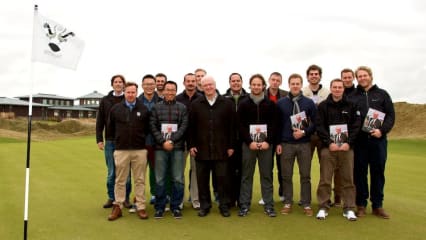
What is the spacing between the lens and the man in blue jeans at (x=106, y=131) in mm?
6918

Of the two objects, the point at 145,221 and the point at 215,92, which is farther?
the point at 215,92

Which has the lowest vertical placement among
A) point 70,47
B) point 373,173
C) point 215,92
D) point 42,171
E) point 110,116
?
point 42,171

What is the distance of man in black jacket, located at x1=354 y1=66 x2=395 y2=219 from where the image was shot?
6.50m

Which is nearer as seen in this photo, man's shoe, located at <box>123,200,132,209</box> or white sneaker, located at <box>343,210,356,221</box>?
white sneaker, located at <box>343,210,356,221</box>

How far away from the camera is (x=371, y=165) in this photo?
663 cm

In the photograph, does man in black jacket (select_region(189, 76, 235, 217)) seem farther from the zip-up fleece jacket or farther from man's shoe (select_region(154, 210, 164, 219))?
the zip-up fleece jacket

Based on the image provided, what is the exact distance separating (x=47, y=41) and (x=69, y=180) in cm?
515

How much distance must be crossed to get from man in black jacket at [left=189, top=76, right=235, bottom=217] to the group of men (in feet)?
0.05

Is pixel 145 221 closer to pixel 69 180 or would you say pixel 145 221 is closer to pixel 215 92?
pixel 215 92

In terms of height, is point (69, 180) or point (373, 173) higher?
point (373, 173)

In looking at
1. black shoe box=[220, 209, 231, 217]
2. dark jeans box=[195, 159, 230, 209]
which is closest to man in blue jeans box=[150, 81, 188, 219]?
dark jeans box=[195, 159, 230, 209]

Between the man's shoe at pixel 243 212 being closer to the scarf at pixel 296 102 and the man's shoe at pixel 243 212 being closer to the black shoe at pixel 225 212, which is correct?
the black shoe at pixel 225 212

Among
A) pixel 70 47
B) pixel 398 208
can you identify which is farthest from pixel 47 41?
pixel 398 208

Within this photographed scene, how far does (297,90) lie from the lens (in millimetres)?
6656
